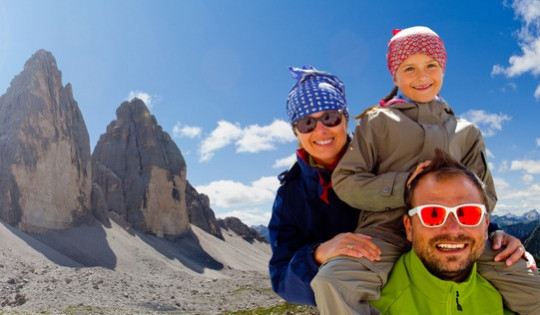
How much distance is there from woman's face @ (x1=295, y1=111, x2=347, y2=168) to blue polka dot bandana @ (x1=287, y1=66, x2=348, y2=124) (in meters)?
0.13

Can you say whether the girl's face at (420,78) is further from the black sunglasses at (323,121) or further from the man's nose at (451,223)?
the man's nose at (451,223)

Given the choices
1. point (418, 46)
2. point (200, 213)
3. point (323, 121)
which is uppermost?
point (200, 213)

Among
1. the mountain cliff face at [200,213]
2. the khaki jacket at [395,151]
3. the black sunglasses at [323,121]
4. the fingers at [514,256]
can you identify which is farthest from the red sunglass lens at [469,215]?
the mountain cliff face at [200,213]

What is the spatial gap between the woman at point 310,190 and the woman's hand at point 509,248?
159 centimetres

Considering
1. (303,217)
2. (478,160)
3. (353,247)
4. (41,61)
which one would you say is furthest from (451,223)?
(41,61)

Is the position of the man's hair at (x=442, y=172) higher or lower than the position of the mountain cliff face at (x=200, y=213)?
lower

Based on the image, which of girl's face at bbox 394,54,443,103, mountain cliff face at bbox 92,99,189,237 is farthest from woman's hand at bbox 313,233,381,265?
mountain cliff face at bbox 92,99,189,237

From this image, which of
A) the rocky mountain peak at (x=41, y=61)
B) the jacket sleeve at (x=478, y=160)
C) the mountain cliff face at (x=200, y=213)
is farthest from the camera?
the mountain cliff face at (x=200, y=213)

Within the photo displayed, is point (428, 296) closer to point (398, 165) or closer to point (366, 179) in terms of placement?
point (366, 179)

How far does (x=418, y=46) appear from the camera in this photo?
18.0 ft

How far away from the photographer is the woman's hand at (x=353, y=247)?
Answer: 4305mm

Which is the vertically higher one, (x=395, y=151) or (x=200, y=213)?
(x=200, y=213)

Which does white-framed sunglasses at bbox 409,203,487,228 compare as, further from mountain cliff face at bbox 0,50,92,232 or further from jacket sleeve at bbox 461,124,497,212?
mountain cliff face at bbox 0,50,92,232

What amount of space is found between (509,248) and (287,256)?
8.03 ft
